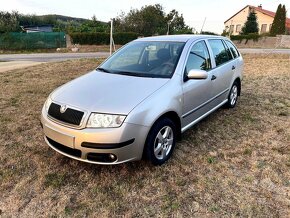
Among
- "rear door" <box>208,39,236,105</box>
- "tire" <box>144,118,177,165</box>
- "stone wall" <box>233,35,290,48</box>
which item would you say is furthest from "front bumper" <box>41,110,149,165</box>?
"stone wall" <box>233,35,290,48</box>

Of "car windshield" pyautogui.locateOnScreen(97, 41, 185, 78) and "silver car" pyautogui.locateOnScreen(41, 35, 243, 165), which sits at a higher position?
"car windshield" pyautogui.locateOnScreen(97, 41, 185, 78)

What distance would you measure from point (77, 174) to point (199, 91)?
6.55 feet

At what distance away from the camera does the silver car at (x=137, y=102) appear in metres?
2.78

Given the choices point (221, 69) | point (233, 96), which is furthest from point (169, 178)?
point (233, 96)

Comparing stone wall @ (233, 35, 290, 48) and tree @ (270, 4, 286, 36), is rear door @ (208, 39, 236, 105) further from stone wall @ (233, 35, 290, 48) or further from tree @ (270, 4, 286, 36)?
tree @ (270, 4, 286, 36)

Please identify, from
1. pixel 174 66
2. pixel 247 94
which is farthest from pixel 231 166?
pixel 247 94

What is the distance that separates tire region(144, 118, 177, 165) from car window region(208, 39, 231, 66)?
5.75 ft

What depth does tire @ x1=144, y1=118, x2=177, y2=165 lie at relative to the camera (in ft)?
9.88

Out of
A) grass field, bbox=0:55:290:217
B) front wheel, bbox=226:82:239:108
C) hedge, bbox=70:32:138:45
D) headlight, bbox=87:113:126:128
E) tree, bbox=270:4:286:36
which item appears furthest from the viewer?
tree, bbox=270:4:286:36

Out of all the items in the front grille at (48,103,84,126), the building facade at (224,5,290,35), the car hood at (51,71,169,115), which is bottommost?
the front grille at (48,103,84,126)

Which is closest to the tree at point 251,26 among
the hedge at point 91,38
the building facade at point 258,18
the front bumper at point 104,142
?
the building facade at point 258,18

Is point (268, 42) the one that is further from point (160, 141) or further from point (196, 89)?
point (160, 141)

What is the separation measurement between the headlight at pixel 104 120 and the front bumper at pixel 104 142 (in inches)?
1.7

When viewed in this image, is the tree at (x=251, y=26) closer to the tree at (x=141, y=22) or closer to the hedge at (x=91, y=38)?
the tree at (x=141, y=22)
